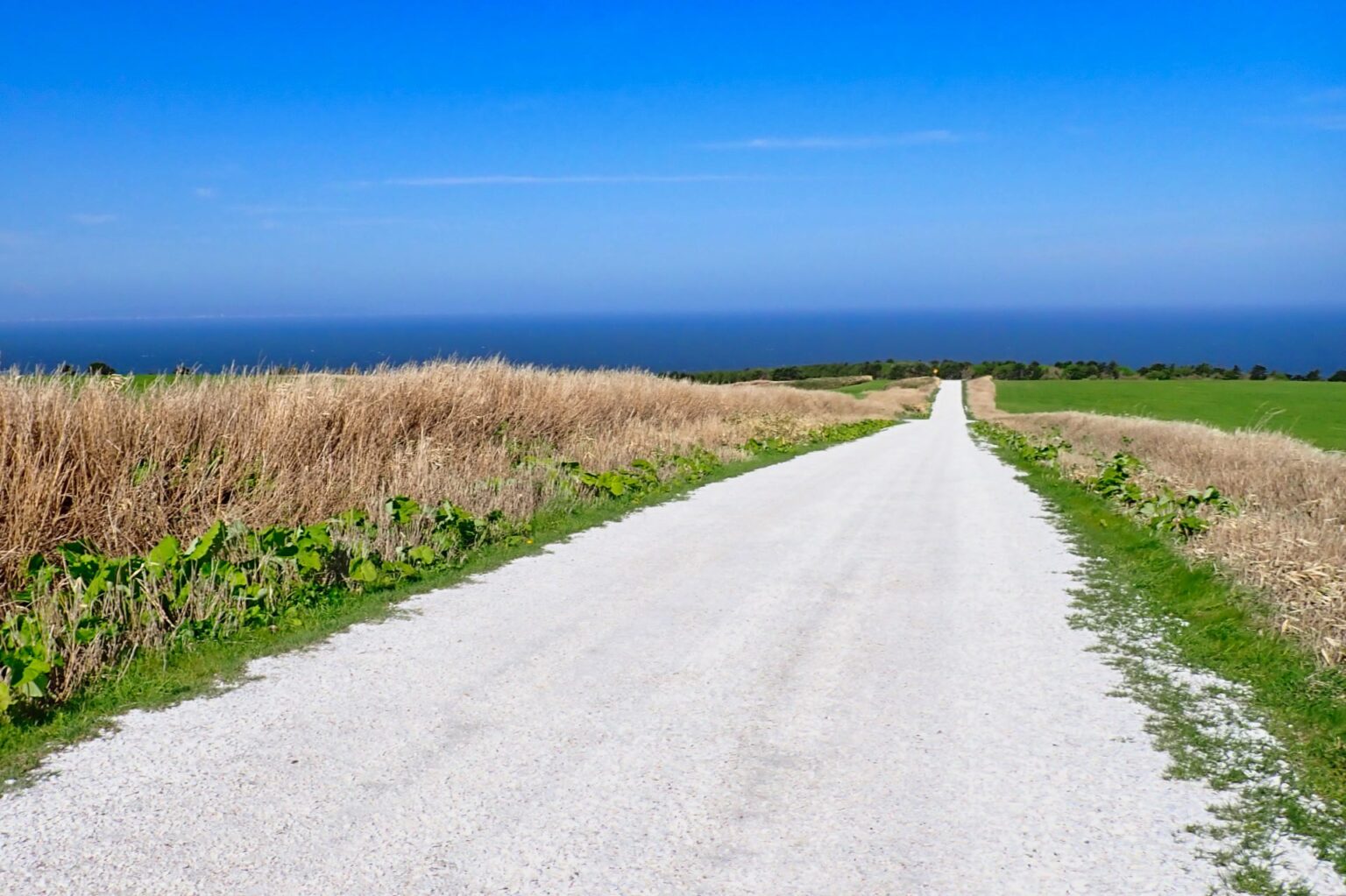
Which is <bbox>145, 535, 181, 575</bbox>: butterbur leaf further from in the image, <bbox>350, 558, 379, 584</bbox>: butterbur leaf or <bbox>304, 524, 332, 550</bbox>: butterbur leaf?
<bbox>350, 558, 379, 584</bbox>: butterbur leaf

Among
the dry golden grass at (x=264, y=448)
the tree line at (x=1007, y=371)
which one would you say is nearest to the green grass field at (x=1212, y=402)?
the tree line at (x=1007, y=371)

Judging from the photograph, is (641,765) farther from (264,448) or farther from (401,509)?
(264,448)

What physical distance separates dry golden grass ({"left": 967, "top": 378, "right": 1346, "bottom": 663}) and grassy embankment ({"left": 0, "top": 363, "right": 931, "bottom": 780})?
21.2 feet

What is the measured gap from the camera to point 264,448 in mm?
9758

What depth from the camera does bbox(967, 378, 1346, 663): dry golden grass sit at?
686 cm

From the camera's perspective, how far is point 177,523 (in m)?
8.40

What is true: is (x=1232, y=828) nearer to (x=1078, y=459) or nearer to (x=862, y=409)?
(x=1078, y=459)

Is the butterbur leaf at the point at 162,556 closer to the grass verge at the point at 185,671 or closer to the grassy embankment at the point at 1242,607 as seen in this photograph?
the grass verge at the point at 185,671

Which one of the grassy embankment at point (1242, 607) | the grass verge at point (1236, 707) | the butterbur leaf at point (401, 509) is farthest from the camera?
the butterbur leaf at point (401, 509)

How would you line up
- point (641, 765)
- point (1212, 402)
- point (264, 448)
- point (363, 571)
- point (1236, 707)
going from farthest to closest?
point (1212, 402) < point (264, 448) < point (363, 571) < point (1236, 707) < point (641, 765)

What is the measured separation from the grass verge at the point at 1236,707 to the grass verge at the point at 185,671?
510cm

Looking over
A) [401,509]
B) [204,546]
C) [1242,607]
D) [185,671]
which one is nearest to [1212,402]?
[1242,607]

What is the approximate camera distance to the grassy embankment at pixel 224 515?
5.86 m

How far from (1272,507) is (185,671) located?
1143cm
